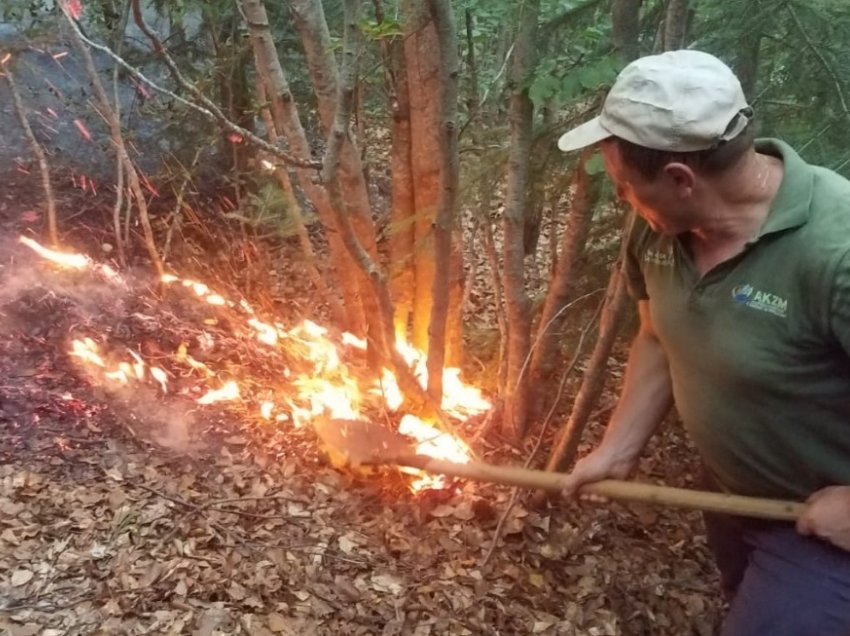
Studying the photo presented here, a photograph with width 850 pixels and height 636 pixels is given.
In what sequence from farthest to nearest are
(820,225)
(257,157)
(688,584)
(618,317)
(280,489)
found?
1. (257,157)
2. (280,489)
3. (688,584)
4. (618,317)
5. (820,225)

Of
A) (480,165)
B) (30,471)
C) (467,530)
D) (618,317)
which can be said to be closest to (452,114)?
(480,165)

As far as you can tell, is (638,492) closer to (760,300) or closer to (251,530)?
(760,300)

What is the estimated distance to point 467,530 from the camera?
3861 millimetres

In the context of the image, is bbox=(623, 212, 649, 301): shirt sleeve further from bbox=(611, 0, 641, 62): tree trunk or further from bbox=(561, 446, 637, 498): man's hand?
bbox=(611, 0, 641, 62): tree trunk

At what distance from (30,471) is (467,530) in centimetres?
203

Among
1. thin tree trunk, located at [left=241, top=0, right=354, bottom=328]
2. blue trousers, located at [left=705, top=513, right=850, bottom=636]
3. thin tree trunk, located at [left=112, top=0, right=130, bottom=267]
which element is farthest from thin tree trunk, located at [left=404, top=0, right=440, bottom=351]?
thin tree trunk, located at [left=112, top=0, right=130, bottom=267]

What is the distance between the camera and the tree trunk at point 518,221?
328 centimetres

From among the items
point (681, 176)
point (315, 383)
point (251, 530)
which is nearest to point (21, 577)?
point (251, 530)

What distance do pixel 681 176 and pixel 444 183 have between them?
4.88ft

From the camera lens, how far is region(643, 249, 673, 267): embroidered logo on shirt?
7.45 ft

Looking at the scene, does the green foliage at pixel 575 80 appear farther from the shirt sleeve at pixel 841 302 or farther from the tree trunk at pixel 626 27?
the shirt sleeve at pixel 841 302

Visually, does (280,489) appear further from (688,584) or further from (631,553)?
(688,584)

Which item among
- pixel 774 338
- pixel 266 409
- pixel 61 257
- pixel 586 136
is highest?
pixel 586 136

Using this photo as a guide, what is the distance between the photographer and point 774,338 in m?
2.00
